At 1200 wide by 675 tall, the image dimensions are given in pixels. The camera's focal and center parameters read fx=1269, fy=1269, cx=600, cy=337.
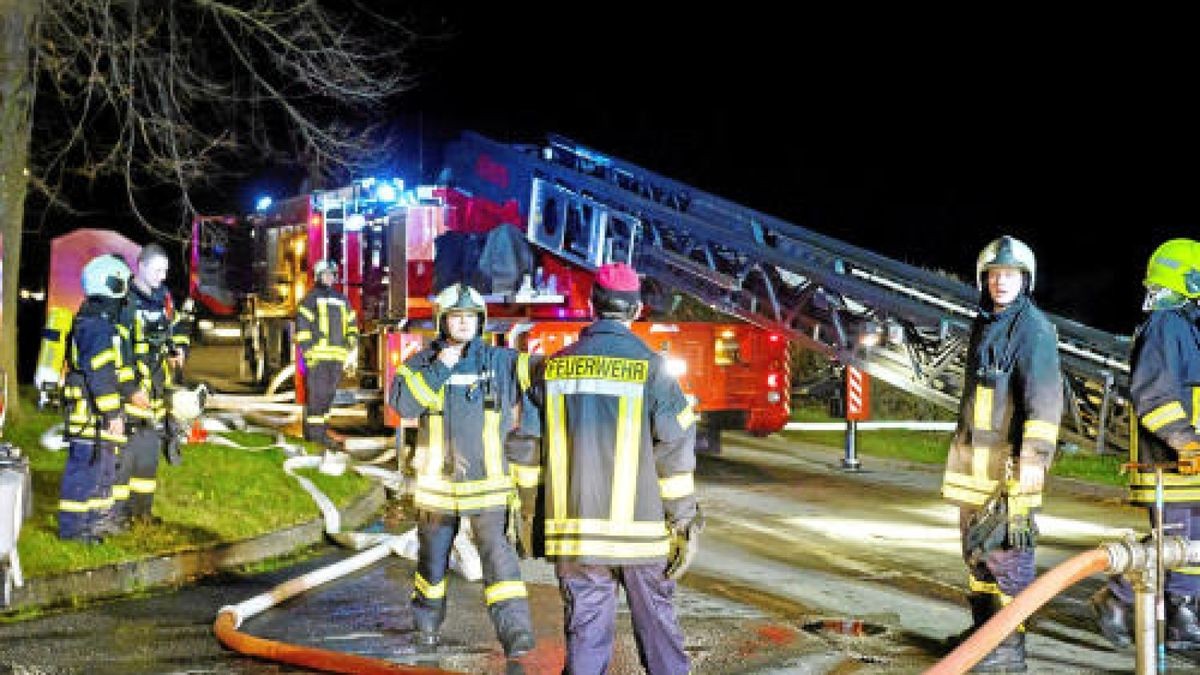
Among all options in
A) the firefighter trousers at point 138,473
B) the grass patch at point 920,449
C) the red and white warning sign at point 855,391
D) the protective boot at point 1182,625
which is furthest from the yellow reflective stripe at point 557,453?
the red and white warning sign at point 855,391

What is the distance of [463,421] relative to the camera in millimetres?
5641

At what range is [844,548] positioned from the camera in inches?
323

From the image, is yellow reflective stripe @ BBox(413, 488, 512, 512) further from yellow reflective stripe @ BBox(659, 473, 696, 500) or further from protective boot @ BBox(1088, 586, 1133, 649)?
protective boot @ BBox(1088, 586, 1133, 649)

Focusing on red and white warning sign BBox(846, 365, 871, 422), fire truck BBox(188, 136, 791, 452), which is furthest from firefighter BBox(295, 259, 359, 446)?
red and white warning sign BBox(846, 365, 871, 422)

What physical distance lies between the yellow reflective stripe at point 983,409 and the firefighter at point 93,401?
483 centimetres

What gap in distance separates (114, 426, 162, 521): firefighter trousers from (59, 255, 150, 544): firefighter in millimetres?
336

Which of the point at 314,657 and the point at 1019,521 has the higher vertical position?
the point at 1019,521

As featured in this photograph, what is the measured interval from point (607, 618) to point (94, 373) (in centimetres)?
420

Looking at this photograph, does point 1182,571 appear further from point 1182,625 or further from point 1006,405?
point 1006,405

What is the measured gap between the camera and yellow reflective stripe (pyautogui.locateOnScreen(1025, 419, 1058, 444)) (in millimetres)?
5172

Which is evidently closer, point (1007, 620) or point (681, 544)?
point (1007, 620)

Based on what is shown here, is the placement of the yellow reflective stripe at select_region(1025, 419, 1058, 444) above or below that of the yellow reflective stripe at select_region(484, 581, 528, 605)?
above

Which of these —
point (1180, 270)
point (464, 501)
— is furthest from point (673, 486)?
point (1180, 270)

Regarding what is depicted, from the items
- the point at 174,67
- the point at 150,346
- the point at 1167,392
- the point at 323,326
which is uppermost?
the point at 174,67
